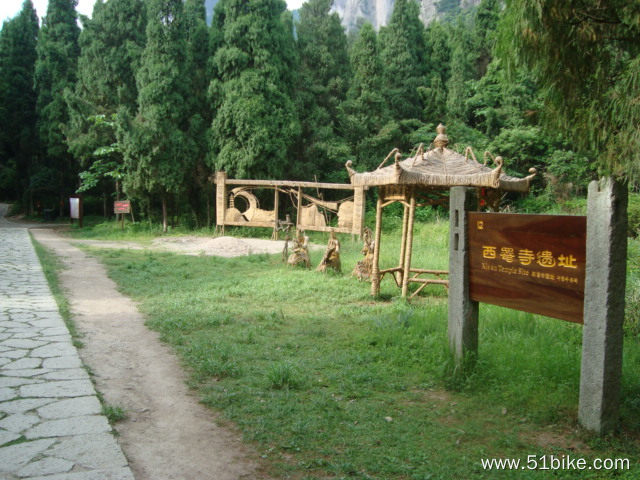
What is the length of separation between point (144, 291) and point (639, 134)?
7137 millimetres

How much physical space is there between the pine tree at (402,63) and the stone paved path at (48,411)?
737 inches

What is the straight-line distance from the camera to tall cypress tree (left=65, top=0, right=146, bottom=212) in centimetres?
2004

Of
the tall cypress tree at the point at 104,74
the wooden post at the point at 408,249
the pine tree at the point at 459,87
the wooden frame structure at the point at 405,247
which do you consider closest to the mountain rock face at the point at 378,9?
the pine tree at the point at 459,87

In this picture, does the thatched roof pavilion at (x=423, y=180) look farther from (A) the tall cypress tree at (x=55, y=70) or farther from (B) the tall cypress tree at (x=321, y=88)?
(A) the tall cypress tree at (x=55, y=70)

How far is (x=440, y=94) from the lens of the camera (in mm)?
22344

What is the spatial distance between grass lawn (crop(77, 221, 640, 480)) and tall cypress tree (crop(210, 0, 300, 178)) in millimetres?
10915

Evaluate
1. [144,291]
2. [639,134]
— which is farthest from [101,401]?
[144,291]

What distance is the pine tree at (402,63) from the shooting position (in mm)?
22484

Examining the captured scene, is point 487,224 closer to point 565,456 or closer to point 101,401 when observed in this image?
point 565,456

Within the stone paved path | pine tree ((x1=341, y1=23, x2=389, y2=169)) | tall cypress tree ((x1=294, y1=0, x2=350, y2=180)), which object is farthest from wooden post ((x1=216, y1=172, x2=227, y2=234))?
the stone paved path

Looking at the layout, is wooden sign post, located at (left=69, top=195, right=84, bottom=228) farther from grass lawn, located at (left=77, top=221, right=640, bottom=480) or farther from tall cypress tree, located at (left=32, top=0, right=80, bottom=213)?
grass lawn, located at (left=77, top=221, right=640, bottom=480)

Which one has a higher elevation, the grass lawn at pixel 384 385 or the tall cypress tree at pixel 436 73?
the tall cypress tree at pixel 436 73

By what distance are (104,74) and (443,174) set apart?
17185 millimetres

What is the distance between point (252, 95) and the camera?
58.5ft
